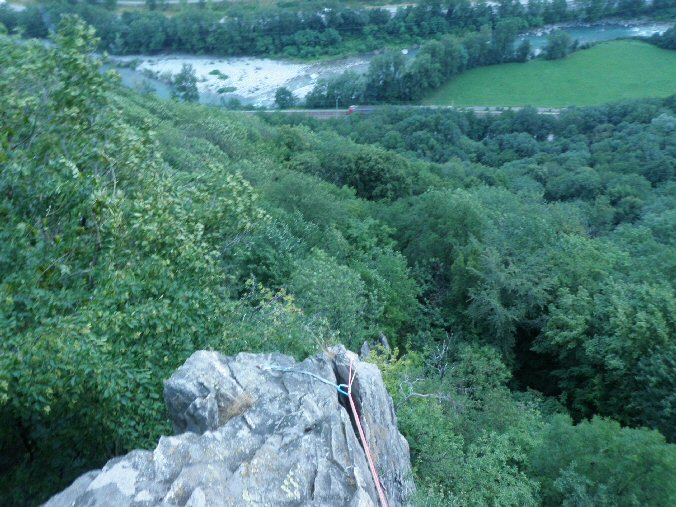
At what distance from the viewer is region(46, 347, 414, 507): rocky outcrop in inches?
278

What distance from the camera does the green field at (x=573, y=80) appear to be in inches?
2847

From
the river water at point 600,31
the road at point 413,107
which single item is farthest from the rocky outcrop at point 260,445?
the river water at point 600,31

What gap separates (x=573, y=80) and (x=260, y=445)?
77.1 m

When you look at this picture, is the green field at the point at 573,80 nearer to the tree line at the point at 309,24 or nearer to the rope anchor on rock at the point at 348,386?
the tree line at the point at 309,24

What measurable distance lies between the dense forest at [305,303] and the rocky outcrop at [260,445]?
1030mm

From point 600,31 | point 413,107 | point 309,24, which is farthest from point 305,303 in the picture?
point 600,31

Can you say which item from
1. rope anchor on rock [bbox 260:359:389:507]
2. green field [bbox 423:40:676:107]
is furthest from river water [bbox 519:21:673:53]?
rope anchor on rock [bbox 260:359:389:507]

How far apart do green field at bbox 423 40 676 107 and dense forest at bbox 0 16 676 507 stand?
45485 millimetres

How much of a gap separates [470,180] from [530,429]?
29802mm

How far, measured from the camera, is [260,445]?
780cm

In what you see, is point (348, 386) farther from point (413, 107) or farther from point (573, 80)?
point (573, 80)

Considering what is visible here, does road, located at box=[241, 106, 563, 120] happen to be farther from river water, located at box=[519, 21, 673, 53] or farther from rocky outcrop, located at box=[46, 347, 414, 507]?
rocky outcrop, located at box=[46, 347, 414, 507]

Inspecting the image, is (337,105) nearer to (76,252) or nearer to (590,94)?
(590,94)

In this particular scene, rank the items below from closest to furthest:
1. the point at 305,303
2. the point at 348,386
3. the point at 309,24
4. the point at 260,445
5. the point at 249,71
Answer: the point at 260,445 < the point at 348,386 < the point at 305,303 < the point at 249,71 < the point at 309,24
